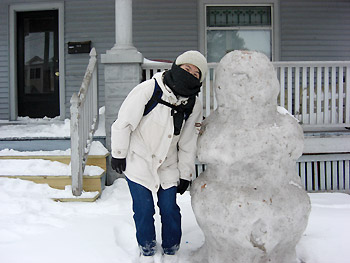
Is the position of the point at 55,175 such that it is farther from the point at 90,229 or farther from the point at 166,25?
the point at 166,25

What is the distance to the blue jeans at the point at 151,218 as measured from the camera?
2.69 meters

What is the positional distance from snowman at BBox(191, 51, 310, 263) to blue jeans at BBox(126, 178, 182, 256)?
0.32 metres

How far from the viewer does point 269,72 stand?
2.42m

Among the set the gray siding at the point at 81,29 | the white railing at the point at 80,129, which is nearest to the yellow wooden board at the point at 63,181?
the white railing at the point at 80,129

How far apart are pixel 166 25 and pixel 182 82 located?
6048mm

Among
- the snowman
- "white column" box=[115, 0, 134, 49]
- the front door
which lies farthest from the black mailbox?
the snowman

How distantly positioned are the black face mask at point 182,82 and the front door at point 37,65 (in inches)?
260

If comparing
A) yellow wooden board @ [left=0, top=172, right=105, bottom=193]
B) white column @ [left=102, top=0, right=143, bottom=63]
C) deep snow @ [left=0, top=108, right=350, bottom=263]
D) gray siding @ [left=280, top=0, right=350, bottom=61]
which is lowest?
deep snow @ [left=0, top=108, right=350, bottom=263]

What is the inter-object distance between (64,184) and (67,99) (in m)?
4.04

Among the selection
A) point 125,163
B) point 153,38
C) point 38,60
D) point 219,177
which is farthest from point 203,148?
point 38,60

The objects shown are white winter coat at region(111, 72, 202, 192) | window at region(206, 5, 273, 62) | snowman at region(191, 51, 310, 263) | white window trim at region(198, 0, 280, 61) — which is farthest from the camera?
window at region(206, 5, 273, 62)

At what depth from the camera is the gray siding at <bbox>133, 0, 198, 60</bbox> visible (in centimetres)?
805

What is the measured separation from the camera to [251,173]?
2.36 m

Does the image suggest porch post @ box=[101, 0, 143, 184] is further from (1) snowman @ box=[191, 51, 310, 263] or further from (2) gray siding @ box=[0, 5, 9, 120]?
(2) gray siding @ box=[0, 5, 9, 120]
